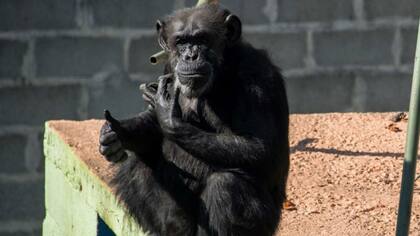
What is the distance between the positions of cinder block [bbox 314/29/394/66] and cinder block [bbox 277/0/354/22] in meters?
0.14

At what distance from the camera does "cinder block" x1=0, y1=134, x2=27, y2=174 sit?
28.8 ft

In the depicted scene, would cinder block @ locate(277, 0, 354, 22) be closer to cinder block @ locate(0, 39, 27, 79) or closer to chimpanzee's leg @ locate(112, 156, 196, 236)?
cinder block @ locate(0, 39, 27, 79)

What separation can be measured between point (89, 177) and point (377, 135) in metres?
1.87

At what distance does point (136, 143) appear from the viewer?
5.16m

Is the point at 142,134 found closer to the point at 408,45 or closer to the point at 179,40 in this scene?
the point at 179,40

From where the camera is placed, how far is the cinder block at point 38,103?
A: 868 cm

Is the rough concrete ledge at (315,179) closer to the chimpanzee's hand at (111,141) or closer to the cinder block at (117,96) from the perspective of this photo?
the chimpanzee's hand at (111,141)

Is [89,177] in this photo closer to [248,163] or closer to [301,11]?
[248,163]

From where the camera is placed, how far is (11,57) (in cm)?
859

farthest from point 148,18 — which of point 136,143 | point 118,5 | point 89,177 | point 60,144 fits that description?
point 136,143

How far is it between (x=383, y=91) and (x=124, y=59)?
2.16 metres

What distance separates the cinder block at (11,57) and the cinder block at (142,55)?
0.86 meters

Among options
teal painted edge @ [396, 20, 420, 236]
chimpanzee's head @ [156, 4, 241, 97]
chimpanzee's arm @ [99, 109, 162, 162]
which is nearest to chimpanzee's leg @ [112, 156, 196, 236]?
chimpanzee's arm @ [99, 109, 162, 162]

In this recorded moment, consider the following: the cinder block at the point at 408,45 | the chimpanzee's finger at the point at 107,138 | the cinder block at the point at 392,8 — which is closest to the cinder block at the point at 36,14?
the cinder block at the point at 392,8
